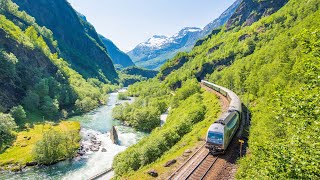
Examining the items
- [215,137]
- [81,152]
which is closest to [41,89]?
[81,152]

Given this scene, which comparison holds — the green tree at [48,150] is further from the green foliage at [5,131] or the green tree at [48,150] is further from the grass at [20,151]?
the green foliage at [5,131]

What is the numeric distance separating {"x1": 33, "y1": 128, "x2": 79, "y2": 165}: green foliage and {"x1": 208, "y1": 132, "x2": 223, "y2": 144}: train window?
1860 inches

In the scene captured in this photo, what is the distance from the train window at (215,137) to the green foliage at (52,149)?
47244 millimetres

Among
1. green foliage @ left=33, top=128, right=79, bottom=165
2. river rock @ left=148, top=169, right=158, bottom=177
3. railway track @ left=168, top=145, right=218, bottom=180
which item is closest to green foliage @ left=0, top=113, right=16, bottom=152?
green foliage @ left=33, top=128, right=79, bottom=165

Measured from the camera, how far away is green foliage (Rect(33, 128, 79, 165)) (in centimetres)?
6581

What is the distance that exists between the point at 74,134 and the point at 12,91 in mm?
53171

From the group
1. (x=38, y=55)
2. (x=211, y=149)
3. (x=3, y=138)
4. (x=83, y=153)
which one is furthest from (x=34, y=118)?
(x=211, y=149)

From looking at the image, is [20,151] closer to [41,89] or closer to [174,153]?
[174,153]

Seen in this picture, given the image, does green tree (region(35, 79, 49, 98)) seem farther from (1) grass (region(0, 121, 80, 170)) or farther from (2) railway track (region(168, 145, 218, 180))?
(2) railway track (region(168, 145, 218, 180))

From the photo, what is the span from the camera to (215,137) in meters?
37.3

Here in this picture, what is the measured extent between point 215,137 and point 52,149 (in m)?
48.3

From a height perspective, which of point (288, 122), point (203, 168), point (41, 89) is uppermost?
point (288, 122)

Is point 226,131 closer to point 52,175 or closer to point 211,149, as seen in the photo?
point 211,149

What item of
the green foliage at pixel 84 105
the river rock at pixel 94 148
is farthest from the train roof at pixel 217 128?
the green foliage at pixel 84 105
